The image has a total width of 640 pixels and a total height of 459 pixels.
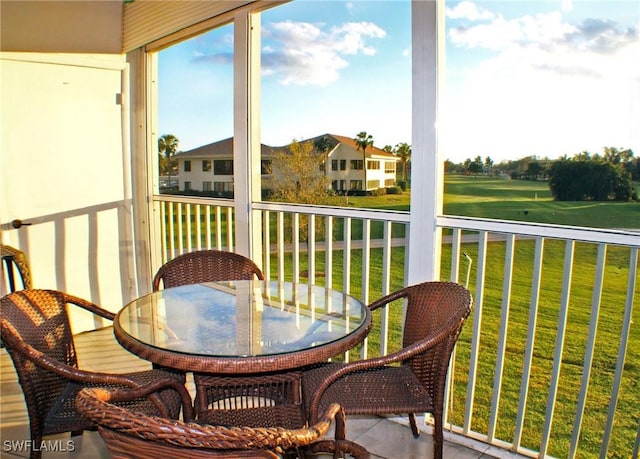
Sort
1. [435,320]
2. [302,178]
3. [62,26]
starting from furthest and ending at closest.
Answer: [62,26]
[302,178]
[435,320]

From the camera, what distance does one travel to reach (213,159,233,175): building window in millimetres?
3949

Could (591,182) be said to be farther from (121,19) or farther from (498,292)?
(121,19)

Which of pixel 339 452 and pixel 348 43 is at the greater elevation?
pixel 348 43

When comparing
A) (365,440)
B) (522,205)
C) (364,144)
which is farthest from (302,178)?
(365,440)

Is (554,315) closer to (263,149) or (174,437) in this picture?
(263,149)

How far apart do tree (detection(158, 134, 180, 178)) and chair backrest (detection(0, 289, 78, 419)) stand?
2583 mm

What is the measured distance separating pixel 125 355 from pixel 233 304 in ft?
6.57

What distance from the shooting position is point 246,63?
3461 mm

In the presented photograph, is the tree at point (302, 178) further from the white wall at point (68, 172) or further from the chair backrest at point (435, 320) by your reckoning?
the white wall at point (68, 172)

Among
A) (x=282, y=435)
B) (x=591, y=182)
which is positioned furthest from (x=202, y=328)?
(x=591, y=182)

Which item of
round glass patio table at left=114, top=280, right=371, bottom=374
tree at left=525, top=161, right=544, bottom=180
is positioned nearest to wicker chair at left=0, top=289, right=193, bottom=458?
round glass patio table at left=114, top=280, right=371, bottom=374

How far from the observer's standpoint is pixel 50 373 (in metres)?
1.82

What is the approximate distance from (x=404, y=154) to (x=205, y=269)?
138 centimetres

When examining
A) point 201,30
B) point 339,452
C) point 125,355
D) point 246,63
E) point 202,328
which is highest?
point 201,30
